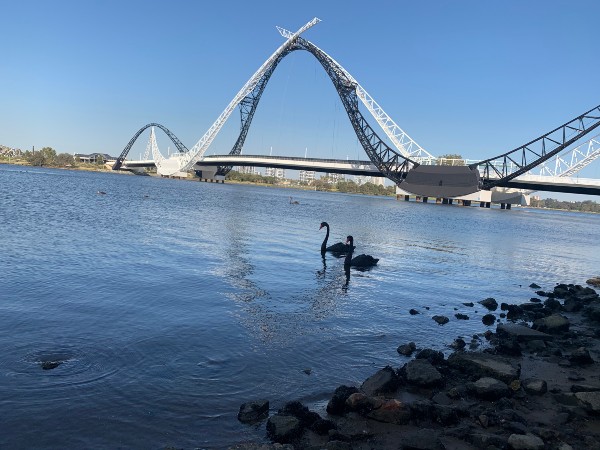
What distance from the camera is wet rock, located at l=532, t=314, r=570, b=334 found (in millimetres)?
10530

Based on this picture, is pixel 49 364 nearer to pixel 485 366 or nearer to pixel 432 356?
pixel 432 356

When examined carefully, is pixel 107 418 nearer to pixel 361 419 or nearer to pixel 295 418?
pixel 295 418

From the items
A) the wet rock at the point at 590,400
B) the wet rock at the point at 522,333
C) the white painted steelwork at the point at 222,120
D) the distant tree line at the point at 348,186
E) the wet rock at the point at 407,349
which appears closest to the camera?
the wet rock at the point at 590,400

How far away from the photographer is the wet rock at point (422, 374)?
275 inches

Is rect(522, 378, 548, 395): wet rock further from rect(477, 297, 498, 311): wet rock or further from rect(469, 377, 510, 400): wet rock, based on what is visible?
rect(477, 297, 498, 311): wet rock

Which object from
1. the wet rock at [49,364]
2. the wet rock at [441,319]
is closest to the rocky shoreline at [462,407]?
the wet rock at [441,319]

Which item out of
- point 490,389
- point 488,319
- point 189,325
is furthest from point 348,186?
point 490,389

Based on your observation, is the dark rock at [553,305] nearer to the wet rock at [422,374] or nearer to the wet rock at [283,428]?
the wet rock at [422,374]

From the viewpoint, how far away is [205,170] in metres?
143

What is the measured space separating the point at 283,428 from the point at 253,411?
643mm

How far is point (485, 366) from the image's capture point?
24.3ft

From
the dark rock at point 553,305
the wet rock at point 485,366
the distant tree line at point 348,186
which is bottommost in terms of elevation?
the dark rock at point 553,305

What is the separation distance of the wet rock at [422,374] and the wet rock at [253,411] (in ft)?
7.47

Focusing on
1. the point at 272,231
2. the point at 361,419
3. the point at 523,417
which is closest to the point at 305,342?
the point at 361,419
